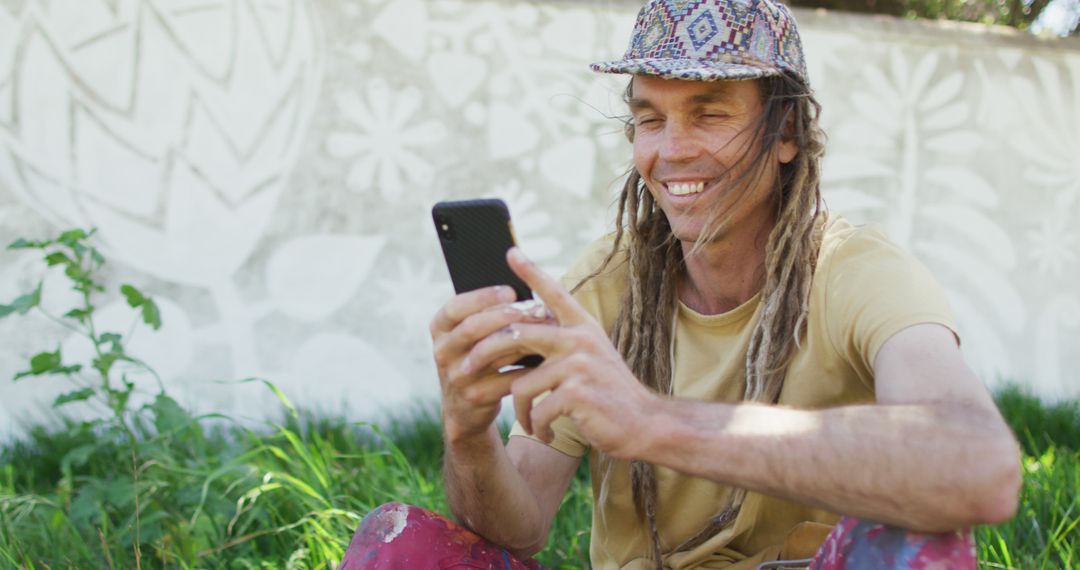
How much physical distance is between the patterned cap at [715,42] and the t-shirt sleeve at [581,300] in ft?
1.38

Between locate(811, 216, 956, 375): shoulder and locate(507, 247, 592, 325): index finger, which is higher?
locate(507, 247, 592, 325): index finger


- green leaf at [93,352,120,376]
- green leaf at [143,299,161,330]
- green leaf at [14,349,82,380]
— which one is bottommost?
green leaf at [93,352,120,376]

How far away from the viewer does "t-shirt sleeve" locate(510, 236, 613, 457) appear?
2227mm

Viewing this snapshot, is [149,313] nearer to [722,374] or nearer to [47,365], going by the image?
[47,365]

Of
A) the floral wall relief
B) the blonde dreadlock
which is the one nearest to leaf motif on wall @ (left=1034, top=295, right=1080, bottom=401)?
the floral wall relief

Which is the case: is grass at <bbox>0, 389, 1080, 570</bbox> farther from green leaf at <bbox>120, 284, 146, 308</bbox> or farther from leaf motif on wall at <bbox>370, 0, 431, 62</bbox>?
leaf motif on wall at <bbox>370, 0, 431, 62</bbox>

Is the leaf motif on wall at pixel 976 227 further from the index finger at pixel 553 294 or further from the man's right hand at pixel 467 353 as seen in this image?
the index finger at pixel 553 294

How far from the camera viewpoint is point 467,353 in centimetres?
174

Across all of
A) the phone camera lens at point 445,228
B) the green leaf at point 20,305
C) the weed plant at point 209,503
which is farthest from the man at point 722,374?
the green leaf at point 20,305

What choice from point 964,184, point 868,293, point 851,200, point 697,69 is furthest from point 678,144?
point 964,184

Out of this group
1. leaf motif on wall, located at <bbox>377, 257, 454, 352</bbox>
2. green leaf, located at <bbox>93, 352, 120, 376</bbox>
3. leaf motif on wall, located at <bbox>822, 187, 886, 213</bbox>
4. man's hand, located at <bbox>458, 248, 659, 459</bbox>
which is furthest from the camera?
leaf motif on wall, located at <bbox>822, 187, 886, 213</bbox>

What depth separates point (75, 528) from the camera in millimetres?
2859

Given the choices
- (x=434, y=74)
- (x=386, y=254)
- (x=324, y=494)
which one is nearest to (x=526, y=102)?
(x=434, y=74)

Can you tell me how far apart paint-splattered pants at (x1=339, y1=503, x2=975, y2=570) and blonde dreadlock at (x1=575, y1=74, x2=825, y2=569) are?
358 mm
